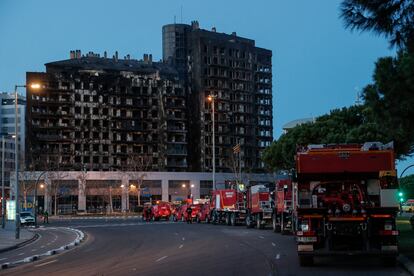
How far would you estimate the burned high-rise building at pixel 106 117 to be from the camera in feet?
447

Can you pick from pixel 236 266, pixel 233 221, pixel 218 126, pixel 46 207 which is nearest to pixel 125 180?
pixel 46 207

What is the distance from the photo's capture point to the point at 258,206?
48.5 m

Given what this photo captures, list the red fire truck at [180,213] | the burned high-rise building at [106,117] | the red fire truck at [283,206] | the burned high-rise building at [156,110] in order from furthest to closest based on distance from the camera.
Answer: the burned high-rise building at [156,110]
the burned high-rise building at [106,117]
the red fire truck at [180,213]
the red fire truck at [283,206]

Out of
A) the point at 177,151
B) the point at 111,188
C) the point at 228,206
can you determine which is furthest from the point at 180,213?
the point at 177,151

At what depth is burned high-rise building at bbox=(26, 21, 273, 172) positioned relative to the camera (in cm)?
13688

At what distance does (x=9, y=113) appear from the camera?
592 feet

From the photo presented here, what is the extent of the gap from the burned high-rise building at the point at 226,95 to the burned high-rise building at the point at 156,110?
22 centimetres

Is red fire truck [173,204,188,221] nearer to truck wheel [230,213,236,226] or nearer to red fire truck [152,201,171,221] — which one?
red fire truck [152,201,171,221]

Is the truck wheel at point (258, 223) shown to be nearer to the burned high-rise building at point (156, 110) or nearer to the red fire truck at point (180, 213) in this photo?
the red fire truck at point (180, 213)

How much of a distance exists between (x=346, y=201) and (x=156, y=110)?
12535cm

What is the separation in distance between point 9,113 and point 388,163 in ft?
555

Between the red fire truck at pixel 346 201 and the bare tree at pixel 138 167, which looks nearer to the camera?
the red fire truck at pixel 346 201

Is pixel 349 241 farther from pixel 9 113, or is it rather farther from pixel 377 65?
pixel 9 113

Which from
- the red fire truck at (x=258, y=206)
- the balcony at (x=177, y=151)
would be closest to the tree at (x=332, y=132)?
the red fire truck at (x=258, y=206)
